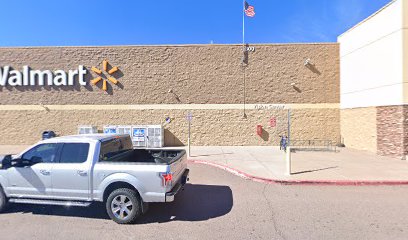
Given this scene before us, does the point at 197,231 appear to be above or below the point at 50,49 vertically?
below

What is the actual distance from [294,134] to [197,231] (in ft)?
48.6

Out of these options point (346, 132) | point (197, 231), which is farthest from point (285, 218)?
point (346, 132)

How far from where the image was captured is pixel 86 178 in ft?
17.0

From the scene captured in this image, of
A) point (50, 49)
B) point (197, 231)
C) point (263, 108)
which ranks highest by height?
point (50, 49)

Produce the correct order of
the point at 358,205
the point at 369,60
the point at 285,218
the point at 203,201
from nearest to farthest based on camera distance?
the point at 285,218 < the point at 358,205 < the point at 203,201 < the point at 369,60

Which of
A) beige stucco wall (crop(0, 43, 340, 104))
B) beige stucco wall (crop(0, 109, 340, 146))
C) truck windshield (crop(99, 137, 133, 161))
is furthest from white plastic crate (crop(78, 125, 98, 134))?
truck windshield (crop(99, 137, 133, 161))

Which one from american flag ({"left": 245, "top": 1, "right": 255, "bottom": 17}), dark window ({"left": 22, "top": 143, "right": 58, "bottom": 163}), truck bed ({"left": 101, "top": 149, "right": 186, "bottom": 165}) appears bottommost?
truck bed ({"left": 101, "top": 149, "right": 186, "bottom": 165})

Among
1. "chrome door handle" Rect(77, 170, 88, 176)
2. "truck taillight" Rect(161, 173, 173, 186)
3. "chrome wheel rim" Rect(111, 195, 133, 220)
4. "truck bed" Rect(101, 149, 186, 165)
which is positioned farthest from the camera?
"truck bed" Rect(101, 149, 186, 165)

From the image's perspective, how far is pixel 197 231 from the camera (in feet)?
15.1

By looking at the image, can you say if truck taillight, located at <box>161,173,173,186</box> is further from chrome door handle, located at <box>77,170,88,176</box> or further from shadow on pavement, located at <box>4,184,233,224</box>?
chrome door handle, located at <box>77,170,88,176</box>

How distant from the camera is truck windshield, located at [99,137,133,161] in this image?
5.44 metres

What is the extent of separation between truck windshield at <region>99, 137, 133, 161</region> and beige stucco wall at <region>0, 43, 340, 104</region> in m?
11.8

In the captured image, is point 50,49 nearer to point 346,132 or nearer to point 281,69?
point 281,69

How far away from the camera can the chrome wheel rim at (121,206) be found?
501 cm
